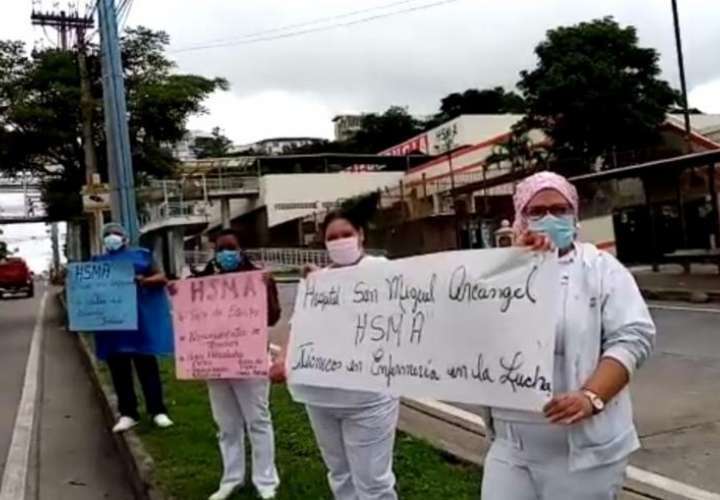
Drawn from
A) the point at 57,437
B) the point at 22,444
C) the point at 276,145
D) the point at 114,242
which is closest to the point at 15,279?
the point at 57,437

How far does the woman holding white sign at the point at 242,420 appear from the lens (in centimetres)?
531

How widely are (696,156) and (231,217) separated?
165 ft

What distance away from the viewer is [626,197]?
2969cm

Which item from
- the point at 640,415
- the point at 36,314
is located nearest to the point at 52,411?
the point at 640,415

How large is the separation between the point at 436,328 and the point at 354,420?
105cm

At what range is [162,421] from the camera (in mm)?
7742

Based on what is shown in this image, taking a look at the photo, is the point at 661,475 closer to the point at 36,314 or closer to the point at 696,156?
the point at 696,156

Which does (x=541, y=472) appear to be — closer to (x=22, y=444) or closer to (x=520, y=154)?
(x=22, y=444)

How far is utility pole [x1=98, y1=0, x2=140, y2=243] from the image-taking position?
11.8 meters

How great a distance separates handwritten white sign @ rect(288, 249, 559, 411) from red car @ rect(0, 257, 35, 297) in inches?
1782

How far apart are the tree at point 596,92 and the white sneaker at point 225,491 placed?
35.5m

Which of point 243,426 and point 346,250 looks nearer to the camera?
point 346,250

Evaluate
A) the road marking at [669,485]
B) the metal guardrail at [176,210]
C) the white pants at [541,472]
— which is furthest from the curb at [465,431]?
the metal guardrail at [176,210]

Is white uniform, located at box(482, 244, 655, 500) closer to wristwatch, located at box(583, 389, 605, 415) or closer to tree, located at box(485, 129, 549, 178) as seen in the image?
wristwatch, located at box(583, 389, 605, 415)
